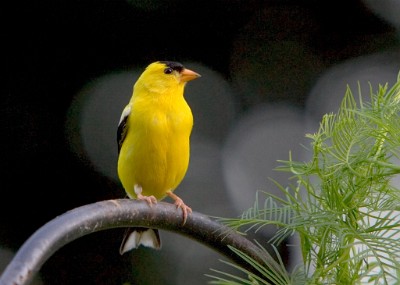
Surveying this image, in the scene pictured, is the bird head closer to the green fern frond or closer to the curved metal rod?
the curved metal rod

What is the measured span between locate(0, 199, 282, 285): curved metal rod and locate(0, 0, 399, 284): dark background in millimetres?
2140

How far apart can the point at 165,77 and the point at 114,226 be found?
6.66 feet

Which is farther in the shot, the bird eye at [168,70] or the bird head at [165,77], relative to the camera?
the bird eye at [168,70]

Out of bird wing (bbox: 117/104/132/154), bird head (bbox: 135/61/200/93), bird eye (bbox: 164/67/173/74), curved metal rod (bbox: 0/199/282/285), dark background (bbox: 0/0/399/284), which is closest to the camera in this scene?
curved metal rod (bbox: 0/199/282/285)

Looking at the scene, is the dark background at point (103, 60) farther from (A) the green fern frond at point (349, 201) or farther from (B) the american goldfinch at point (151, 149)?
(A) the green fern frond at point (349, 201)

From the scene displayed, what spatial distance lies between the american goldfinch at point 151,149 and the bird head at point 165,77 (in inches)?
5.5

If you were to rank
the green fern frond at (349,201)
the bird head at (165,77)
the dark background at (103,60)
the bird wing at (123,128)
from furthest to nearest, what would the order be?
the dark background at (103,60) < the bird head at (165,77) < the bird wing at (123,128) < the green fern frond at (349,201)

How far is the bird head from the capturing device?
131 inches

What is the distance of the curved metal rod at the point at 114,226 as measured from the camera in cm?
105

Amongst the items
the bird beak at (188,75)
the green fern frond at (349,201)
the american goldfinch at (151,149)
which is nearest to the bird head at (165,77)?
the bird beak at (188,75)

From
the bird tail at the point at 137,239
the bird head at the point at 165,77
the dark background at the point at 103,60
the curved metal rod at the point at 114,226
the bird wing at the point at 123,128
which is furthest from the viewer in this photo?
the dark background at the point at 103,60

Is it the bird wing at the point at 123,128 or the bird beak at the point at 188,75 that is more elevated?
the bird beak at the point at 188,75

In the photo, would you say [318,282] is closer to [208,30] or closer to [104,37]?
[104,37]

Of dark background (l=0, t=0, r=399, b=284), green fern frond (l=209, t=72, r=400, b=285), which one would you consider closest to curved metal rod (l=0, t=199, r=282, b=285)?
green fern frond (l=209, t=72, r=400, b=285)
